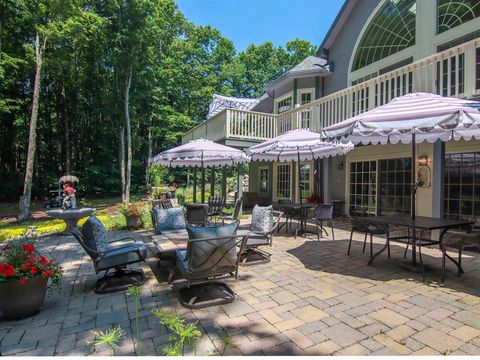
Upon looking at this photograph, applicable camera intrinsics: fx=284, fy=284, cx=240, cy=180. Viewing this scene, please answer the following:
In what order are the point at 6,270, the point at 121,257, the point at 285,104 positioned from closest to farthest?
the point at 6,270 → the point at 121,257 → the point at 285,104

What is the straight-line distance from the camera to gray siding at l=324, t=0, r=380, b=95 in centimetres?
1020

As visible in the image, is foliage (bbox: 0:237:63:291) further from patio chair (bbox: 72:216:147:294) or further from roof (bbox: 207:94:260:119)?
roof (bbox: 207:94:260:119)

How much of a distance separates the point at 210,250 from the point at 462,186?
7.18 m

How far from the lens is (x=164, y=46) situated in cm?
2359

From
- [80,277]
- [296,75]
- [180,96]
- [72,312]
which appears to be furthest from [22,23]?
[72,312]

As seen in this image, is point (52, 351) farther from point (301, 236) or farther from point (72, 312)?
point (301, 236)

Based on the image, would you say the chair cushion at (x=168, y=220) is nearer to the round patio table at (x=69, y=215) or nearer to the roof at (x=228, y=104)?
the round patio table at (x=69, y=215)

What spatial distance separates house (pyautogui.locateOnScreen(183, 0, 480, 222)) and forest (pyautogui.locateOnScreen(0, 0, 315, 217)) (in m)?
7.76

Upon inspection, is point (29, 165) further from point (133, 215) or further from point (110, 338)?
point (110, 338)

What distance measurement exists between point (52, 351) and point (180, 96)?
25699 millimetres

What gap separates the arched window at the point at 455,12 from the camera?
23.2 ft

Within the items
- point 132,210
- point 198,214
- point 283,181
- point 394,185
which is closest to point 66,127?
point 132,210

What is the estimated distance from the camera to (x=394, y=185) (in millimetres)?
8969

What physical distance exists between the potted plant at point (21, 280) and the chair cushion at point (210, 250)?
1.62 metres
